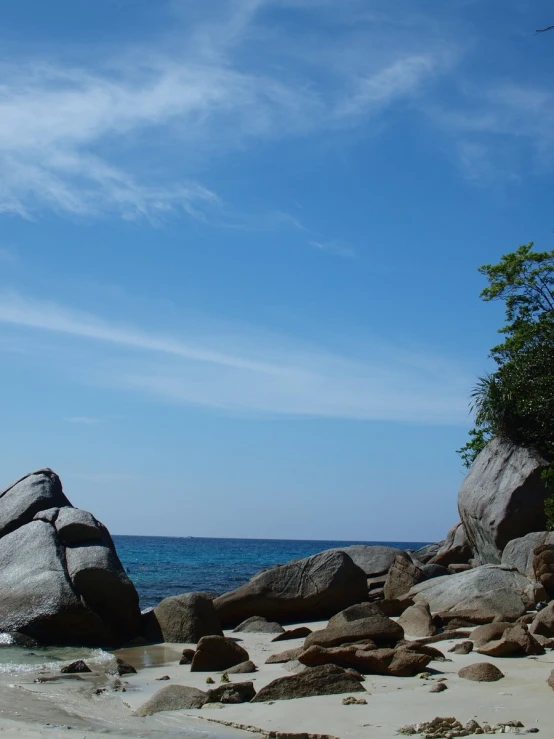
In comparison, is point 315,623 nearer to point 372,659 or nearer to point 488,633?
point 488,633

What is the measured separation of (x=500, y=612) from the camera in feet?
36.5

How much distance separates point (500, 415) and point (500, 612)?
930cm

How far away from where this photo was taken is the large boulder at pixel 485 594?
36.7 ft

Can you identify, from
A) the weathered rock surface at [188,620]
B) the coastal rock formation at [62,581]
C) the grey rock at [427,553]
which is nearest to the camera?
the weathered rock surface at [188,620]

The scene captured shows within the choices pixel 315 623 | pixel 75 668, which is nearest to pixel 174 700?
pixel 75 668

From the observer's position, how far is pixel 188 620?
13.0 metres

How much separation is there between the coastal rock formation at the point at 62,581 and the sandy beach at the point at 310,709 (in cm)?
409

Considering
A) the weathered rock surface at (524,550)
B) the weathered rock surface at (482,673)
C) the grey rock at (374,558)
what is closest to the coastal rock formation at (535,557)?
the weathered rock surface at (524,550)

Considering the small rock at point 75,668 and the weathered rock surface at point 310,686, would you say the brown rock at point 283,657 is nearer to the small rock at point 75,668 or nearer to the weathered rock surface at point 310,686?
the weathered rock surface at point 310,686

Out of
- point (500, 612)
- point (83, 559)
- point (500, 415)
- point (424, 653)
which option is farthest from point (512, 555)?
point (83, 559)

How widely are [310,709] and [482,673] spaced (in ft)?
6.39

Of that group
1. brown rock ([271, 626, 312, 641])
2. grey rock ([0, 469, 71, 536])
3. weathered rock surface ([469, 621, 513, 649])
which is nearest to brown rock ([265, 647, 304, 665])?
weathered rock surface ([469, 621, 513, 649])

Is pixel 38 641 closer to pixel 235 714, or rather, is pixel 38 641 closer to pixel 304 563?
pixel 304 563

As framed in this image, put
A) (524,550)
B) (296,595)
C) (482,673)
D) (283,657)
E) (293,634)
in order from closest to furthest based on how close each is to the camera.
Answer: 1. (482,673)
2. (283,657)
3. (293,634)
4. (524,550)
5. (296,595)
